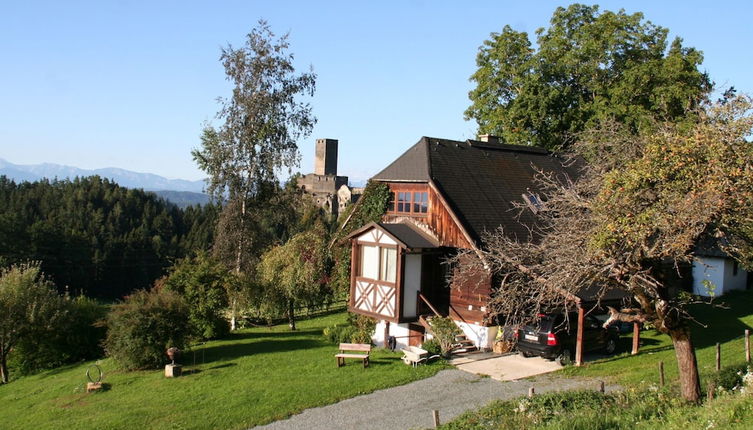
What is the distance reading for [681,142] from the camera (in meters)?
12.1

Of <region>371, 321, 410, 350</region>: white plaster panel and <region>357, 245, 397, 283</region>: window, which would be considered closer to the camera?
<region>357, 245, 397, 283</region>: window

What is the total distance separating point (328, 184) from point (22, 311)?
2993 inches

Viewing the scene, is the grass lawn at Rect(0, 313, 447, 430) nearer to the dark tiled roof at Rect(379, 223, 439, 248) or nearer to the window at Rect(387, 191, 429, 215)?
the dark tiled roof at Rect(379, 223, 439, 248)

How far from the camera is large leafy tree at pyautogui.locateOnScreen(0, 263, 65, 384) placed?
22766 millimetres

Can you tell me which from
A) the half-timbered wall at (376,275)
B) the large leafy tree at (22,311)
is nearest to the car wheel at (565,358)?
the half-timbered wall at (376,275)

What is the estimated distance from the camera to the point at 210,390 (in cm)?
1683

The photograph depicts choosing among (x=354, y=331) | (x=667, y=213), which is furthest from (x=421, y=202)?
(x=667, y=213)

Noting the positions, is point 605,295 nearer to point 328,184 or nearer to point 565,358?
point 565,358

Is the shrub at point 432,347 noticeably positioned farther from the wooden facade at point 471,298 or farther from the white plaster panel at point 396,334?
the white plaster panel at point 396,334

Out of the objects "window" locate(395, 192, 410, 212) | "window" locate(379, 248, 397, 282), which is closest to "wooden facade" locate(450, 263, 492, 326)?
"window" locate(379, 248, 397, 282)

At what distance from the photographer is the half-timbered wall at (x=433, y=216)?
21.0m

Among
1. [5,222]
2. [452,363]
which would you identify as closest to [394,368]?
[452,363]

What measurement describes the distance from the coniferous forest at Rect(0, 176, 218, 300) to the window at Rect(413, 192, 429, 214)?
146 ft

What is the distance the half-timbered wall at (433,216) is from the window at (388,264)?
1811 mm
